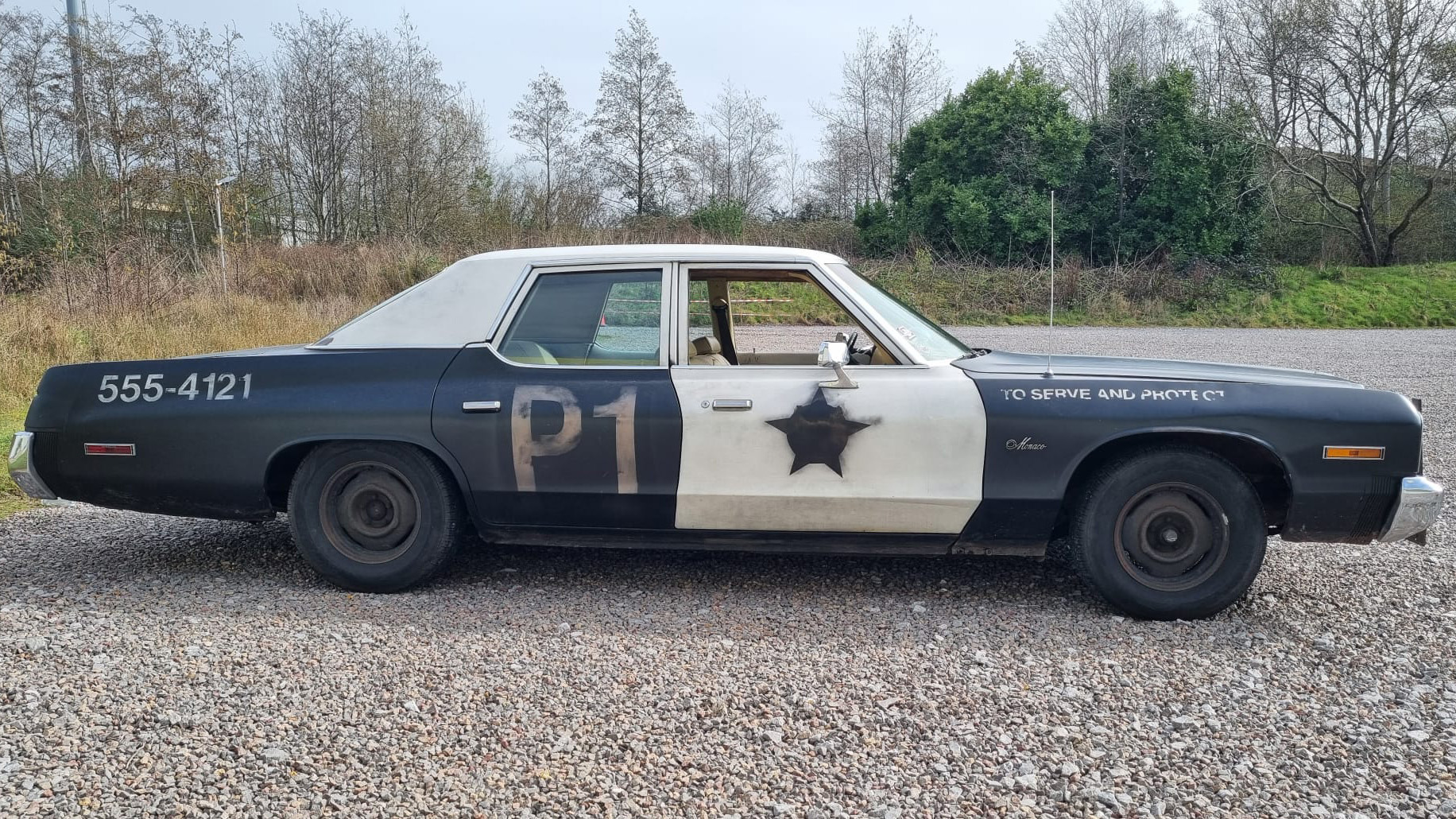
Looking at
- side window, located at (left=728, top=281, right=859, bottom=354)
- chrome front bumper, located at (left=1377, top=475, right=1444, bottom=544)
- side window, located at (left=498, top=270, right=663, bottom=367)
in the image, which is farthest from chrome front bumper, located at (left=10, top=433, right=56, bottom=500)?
chrome front bumper, located at (left=1377, top=475, right=1444, bottom=544)

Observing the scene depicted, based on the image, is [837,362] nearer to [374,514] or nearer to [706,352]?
[706,352]

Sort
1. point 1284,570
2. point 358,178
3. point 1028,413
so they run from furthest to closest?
1. point 358,178
2. point 1284,570
3. point 1028,413

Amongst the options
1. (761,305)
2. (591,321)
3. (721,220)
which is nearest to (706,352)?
(591,321)

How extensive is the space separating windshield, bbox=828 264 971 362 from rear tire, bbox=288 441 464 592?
195 cm

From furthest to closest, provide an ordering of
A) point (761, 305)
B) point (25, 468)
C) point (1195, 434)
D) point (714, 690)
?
point (761, 305) < point (25, 468) < point (1195, 434) < point (714, 690)

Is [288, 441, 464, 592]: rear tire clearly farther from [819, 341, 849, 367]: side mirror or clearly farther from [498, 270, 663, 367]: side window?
[819, 341, 849, 367]: side mirror

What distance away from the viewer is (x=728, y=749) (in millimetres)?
2889

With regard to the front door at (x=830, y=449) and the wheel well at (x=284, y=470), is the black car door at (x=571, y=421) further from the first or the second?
the wheel well at (x=284, y=470)

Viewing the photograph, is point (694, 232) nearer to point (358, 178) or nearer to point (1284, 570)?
point (358, 178)

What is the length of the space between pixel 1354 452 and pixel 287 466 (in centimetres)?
440

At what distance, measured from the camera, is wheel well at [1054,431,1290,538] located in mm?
3932

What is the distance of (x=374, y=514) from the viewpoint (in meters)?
4.35

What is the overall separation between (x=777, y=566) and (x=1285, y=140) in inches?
1270

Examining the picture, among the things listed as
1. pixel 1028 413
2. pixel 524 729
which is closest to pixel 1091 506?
pixel 1028 413
